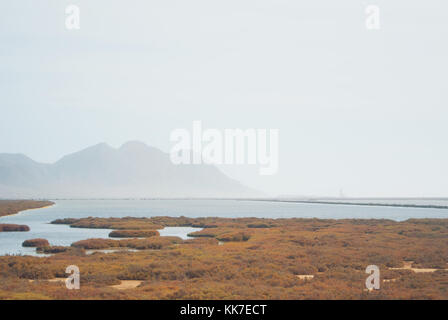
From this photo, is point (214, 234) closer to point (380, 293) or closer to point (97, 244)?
point (97, 244)

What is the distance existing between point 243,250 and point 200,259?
26.8 feet

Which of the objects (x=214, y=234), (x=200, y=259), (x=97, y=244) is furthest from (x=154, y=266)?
(x=214, y=234)

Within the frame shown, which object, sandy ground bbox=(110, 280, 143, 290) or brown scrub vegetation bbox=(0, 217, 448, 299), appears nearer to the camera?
brown scrub vegetation bbox=(0, 217, 448, 299)

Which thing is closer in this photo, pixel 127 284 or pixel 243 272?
pixel 127 284

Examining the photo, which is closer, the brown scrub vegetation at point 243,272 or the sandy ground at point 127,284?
the brown scrub vegetation at point 243,272

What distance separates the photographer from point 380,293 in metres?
24.8

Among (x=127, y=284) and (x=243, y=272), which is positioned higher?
(x=243, y=272)

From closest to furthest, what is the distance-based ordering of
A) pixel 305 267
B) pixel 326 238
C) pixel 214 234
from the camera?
1. pixel 305 267
2. pixel 326 238
3. pixel 214 234

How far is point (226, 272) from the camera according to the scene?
31.2 metres
